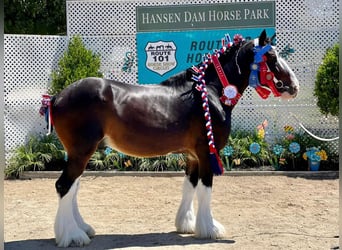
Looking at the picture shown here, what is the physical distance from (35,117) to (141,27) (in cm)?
263

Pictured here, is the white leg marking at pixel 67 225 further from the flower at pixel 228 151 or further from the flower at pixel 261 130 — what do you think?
the flower at pixel 261 130

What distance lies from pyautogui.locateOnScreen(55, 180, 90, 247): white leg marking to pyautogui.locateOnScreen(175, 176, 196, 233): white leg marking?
1.03 meters

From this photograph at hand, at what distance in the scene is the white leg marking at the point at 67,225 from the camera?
472cm

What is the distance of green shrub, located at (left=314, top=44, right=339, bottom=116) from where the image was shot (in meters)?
8.55

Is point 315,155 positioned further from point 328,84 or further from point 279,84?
point 279,84

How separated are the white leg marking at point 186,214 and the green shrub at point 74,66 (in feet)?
14.3

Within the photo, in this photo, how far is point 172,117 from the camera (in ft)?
16.5

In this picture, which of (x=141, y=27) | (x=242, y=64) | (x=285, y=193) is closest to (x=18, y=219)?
(x=242, y=64)

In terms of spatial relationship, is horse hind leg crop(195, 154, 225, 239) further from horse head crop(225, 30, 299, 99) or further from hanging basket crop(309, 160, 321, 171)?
hanging basket crop(309, 160, 321, 171)

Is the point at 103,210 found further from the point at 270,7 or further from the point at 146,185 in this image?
the point at 270,7

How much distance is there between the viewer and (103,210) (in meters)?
6.50

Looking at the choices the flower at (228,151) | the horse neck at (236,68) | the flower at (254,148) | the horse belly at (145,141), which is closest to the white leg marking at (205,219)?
the horse belly at (145,141)

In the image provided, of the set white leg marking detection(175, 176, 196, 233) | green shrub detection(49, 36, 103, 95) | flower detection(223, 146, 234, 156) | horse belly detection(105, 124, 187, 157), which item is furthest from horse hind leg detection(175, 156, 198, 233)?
green shrub detection(49, 36, 103, 95)

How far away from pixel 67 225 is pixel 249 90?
18.2 feet
